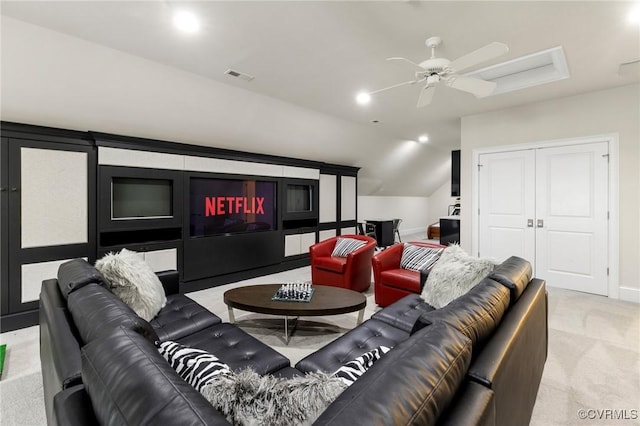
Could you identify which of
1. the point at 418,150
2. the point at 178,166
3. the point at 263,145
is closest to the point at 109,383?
the point at 178,166

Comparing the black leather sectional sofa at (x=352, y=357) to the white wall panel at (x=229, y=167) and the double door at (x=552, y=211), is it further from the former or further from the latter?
the double door at (x=552, y=211)

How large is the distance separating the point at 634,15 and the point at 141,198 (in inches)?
211

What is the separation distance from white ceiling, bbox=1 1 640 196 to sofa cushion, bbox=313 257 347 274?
224 centimetres

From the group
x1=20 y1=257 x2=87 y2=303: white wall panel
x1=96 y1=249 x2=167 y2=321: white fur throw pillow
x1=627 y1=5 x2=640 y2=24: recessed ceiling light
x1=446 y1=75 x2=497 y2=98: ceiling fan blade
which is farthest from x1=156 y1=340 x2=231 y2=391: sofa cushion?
x1=627 y1=5 x2=640 y2=24: recessed ceiling light

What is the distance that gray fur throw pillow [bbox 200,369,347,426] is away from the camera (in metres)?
0.78

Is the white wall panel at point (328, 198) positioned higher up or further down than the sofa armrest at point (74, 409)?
higher up

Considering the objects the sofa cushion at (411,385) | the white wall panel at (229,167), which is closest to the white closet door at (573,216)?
the white wall panel at (229,167)

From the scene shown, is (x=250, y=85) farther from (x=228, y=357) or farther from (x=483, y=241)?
(x=483, y=241)

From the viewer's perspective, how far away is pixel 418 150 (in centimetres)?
796

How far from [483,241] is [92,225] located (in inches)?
223

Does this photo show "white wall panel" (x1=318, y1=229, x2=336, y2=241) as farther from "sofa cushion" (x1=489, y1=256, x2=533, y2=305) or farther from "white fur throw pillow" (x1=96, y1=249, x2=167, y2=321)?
"sofa cushion" (x1=489, y1=256, x2=533, y2=305)

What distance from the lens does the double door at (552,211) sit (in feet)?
13.6

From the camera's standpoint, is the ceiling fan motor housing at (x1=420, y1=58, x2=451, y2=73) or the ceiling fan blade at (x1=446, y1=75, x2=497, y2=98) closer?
the ceiling fan motor housing at (x1=420, y1=58, x2=451, y2=73)
